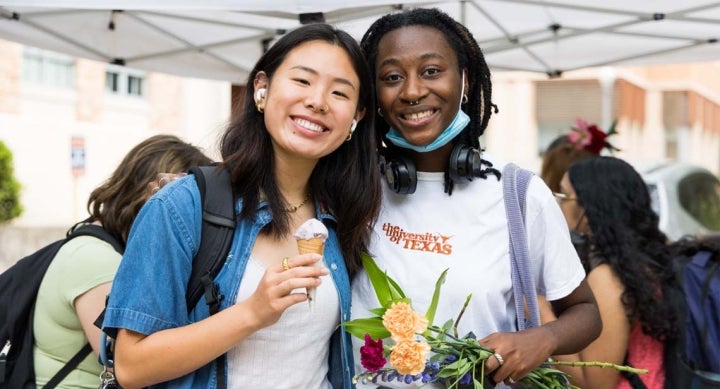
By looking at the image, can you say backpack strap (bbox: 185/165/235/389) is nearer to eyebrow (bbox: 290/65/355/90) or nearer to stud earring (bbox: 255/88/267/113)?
stud earring (bbox: 255/88/267/113)

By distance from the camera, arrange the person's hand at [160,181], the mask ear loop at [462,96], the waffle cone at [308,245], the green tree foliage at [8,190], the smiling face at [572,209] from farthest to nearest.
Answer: the green tree foliage at [8,190], the smiling face at [572,209], the person's hand at [160,181], the mask ear loop at [462,96], the waffle cone at [308,245]

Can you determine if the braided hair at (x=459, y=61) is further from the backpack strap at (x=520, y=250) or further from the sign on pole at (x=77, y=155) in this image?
the sign on pole at (x=77, y=155)

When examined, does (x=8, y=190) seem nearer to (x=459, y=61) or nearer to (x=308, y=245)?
(x=459, y=61)

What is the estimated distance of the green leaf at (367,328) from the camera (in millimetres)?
2418

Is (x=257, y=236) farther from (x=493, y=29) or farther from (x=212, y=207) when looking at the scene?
(x=493, y=29)

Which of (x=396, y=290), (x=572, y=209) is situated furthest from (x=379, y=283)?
(x=572, y=209)

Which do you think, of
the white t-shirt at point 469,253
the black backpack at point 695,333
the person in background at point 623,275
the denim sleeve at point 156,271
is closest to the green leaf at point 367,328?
the white t-shirt at point 469,253

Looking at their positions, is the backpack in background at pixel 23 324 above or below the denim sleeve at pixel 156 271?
below

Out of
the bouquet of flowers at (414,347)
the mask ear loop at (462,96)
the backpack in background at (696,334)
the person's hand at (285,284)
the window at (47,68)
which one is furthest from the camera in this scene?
the window at (47,68)

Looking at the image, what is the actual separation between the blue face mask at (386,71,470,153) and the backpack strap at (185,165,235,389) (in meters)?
0.63

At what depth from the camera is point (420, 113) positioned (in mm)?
2703

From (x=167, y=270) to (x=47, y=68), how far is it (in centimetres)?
1414

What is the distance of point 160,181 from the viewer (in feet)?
9.79

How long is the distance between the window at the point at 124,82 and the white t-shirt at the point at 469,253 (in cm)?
1458
